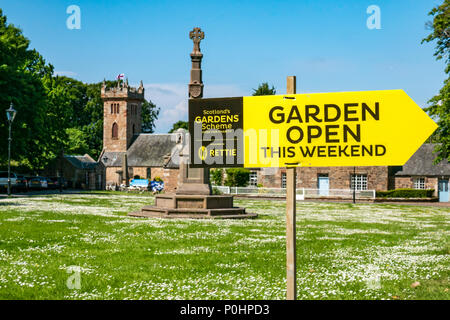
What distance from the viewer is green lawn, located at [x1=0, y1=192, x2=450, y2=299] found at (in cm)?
718

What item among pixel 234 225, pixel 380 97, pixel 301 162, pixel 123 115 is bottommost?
pixel 234 225

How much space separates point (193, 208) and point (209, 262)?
11892mm

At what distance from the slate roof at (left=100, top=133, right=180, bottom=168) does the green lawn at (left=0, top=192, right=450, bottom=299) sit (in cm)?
5719

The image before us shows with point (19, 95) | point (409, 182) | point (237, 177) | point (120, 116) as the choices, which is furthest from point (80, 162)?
point (409, 182)

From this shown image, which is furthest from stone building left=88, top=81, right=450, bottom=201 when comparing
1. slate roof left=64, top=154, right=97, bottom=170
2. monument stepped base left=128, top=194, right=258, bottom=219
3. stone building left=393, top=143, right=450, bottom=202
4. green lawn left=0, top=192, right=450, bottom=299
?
green lawn left=0, top=192, right=450, bottom=299

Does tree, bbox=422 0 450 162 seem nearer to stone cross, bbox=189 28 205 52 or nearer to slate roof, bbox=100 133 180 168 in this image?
stone cross, bbox=189 28 205 52

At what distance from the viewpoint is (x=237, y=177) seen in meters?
51.8

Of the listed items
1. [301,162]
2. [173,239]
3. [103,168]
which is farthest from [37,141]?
[301,162]

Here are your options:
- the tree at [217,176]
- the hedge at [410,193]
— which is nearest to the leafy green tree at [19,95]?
the tree at [217,176]

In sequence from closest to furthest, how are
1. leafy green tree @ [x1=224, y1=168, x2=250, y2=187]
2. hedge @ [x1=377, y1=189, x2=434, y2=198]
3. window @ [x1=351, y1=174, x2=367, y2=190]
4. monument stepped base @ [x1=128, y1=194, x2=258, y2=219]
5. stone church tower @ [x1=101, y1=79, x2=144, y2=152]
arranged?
monument stepped base @ [x1=128, y1=194, x2=258, y2=219] < hedge @ [x1=377, y1=189, x2=434, y2=198] < window @ [x1=351, y1=174, x2=367, y2=190] < leafy green tree @ [x1=224, y1=168, x2=250, y2=187] < stone church tower @ [x1=101, y1=79, x2=144, y2=152]

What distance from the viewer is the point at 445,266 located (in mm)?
9539
